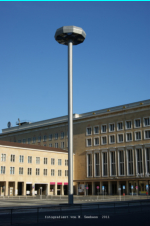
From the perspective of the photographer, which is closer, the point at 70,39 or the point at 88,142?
the point at 70,39

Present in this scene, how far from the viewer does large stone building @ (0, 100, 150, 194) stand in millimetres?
78938

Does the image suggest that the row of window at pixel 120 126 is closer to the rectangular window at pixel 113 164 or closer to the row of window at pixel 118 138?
the row of window at pixel 118 138

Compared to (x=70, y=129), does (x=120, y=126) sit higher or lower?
higher

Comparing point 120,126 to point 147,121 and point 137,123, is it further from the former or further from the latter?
point 147,121

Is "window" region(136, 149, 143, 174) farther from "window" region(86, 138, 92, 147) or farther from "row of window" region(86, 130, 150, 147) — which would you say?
"window" region(86, 138, 92, 147)

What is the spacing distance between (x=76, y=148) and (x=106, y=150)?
1106 centimetres

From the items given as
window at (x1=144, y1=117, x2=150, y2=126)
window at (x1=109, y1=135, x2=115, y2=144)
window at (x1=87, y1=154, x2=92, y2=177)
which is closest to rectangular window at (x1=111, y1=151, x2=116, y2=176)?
window at (x1=109, y1=135, x2=115, y2=144)

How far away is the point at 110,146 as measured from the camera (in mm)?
84875

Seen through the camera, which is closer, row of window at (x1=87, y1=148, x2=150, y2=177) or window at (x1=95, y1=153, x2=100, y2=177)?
row of window at (x1=87, y1=148, x2=150, y2=177)

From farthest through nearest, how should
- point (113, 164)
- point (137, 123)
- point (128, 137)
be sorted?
point (113, 164), point (128, 137), point (137, 123)

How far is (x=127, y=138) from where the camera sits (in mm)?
82000

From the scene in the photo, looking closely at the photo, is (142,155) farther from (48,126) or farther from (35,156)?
(48,126)

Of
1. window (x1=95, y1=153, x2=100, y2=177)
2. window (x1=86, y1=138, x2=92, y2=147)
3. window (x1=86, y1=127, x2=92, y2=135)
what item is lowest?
window (x1=95, y1=153, x2=100, y2=177)

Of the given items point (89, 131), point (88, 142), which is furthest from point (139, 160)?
point (89, 131)
